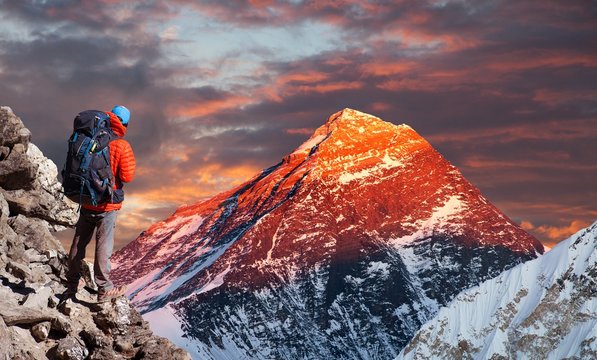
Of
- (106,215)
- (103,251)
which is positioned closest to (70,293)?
(103,251)

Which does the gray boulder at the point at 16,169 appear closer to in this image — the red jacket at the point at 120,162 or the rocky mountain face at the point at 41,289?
the rocky mountain face at the point at 41,289

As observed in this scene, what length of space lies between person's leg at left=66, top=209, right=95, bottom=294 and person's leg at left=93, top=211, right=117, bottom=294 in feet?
1.33

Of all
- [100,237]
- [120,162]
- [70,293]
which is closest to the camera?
[120,162]

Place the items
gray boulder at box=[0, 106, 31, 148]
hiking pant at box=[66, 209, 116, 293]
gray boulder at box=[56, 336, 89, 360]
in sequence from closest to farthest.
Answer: gray boulder at box=[56, 336, 89, 360] < hiking pant at box=[66, 209, 116, 293] < gray boulder at box=[0, 106, 31, 148]

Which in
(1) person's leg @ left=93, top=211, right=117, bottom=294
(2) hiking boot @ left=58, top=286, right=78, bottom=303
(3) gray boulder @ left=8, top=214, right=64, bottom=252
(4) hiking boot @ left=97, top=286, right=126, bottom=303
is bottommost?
(4) hiking boot @ left=97, top=286, right=126, bottom=303

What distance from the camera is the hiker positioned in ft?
83.9

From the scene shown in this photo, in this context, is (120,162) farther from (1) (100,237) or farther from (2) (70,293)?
(2) (70,293)

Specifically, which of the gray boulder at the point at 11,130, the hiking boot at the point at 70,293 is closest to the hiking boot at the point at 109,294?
the hiking boot at the point at 70,293

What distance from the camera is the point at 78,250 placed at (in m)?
27.3

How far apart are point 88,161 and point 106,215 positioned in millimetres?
1669

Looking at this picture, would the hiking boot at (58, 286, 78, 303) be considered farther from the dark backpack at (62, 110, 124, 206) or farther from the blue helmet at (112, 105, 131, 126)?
the blue helmet at (112, 105, 131, 126)

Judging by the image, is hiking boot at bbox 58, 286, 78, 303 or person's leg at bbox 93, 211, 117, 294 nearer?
person's leg at bbox 93, 211, 117, 294

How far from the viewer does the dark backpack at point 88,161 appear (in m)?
25.1

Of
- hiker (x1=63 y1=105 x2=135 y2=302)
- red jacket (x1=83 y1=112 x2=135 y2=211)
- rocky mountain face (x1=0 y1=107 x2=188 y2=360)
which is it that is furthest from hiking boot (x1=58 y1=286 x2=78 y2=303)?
red jacket (x1=83 y1=112 x2=135 y2=211)
